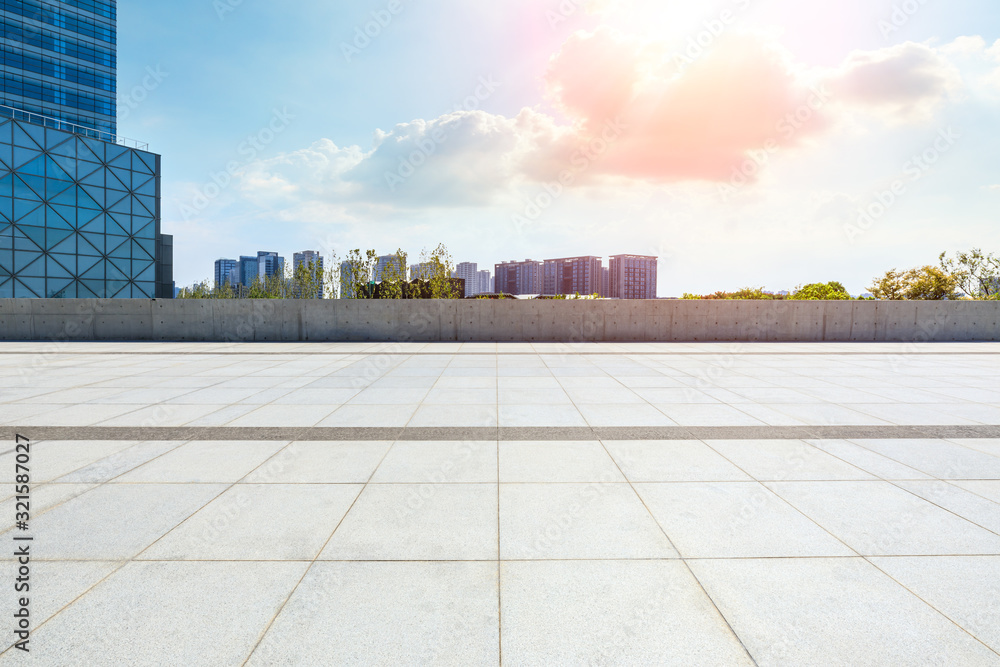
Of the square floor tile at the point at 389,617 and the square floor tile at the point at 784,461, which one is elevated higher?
the square floor tile at the point at 784,461

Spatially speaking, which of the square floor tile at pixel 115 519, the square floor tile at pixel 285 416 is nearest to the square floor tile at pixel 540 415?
the square floor tile at pixel 285 416

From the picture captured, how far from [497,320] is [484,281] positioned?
160m

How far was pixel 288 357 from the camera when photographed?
1445cm

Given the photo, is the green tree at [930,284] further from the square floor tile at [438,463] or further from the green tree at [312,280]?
the green tree at [312,280]

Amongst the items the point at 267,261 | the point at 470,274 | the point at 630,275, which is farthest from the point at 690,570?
the point at 470,274

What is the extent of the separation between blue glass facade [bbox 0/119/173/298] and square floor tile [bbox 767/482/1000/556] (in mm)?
54038

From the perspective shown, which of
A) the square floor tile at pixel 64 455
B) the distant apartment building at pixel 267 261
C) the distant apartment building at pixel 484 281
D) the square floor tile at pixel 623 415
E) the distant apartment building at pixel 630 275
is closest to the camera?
the square floor tile at pixel 64 455

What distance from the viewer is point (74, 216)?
40781 millimetres

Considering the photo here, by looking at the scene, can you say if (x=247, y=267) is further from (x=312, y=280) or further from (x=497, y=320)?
(x=497, y=320)

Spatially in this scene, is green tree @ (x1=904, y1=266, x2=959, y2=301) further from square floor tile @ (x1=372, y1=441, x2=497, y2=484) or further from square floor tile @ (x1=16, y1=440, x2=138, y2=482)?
square floor tile @ (x1=16, y1=440, x2=138, y2=482)

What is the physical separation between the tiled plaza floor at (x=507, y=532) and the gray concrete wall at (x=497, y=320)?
13057mm

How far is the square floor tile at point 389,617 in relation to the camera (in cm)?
229

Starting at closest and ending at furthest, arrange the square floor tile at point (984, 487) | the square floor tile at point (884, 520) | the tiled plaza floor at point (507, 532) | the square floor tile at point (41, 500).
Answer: the tiled plaza floor at point (507, 532) < the square floor tile at point (884, 520) < the square floor tile at point (41, 500) < the square floor tile at point (984, 487)

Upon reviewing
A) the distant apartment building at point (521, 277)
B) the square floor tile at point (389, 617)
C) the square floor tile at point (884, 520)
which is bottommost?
the square floor tile at point (389, 617)
